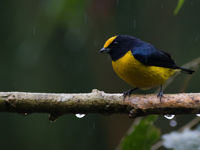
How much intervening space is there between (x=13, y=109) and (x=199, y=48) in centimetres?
414

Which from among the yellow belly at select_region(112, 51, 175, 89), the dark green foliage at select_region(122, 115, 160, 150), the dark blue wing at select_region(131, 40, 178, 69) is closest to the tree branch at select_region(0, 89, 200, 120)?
the dark green foliage at select_region(122, 115, 160, 150)

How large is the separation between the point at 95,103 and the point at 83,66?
4.41 m

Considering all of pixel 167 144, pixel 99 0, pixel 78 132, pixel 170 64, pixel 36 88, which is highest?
pixel 99 0

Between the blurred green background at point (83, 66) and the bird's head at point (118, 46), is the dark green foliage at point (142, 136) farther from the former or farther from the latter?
the blurred green background at point (83, 66)

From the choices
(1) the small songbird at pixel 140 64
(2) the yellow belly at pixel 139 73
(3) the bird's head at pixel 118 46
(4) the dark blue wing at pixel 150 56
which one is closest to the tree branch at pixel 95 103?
(1) the small songbird at pixel 140 64

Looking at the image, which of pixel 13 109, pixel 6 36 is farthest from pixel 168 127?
pixel 13 109

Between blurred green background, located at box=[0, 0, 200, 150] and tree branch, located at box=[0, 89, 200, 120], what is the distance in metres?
2.45

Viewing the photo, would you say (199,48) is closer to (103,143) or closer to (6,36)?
(103,143)

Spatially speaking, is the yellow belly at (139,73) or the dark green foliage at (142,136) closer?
the dark green foliage at (142,136)

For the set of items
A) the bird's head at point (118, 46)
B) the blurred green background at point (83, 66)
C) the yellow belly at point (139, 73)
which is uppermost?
the bird's head at point (118, 46)

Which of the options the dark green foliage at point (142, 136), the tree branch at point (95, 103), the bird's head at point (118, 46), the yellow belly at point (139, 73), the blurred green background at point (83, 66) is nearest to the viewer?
the tree branch at point (95, 103)

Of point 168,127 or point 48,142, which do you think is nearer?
point 48,142

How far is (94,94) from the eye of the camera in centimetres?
285

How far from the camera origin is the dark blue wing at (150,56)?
3.77 meters
